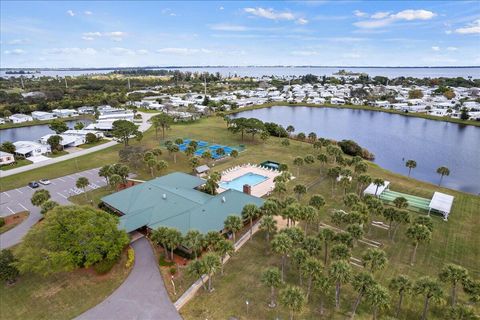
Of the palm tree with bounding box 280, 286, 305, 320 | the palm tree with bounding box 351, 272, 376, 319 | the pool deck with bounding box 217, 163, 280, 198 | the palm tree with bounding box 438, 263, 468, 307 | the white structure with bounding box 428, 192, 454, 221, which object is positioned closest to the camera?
the palm tree with bounding box 280, 286, 305, 320

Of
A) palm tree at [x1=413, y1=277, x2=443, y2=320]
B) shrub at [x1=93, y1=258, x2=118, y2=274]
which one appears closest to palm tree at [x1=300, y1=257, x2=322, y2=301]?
palm tree at [x1=413, y1=277, x2=443, y2=320]

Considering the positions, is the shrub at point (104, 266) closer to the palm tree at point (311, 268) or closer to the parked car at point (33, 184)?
the palm tree at point (311, 268)

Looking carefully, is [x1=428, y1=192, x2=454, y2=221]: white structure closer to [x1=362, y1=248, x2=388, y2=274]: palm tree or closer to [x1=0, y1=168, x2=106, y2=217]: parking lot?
[x1=362, y1=248, x2=388, y2=274]: palm tree

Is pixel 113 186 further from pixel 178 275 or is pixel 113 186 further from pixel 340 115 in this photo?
pixel 340 115

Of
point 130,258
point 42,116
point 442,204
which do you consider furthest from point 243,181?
point 42,116

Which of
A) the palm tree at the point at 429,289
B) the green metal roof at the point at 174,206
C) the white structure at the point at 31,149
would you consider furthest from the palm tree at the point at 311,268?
the white structure at the point at 31,149

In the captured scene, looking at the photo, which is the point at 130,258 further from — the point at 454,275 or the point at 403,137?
the point at 403,137
